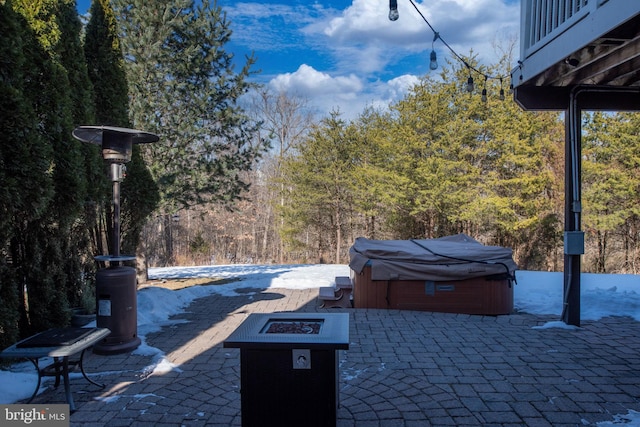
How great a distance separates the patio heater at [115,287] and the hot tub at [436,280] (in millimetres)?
3045

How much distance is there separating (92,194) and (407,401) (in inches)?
171

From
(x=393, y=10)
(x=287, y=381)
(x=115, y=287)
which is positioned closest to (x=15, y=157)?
(x=115, y=287)

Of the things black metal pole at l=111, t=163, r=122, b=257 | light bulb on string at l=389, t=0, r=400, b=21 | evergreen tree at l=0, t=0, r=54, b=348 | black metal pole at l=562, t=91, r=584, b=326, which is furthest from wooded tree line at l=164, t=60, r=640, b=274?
black metal pole at l=562, t=91, r=584, b=326

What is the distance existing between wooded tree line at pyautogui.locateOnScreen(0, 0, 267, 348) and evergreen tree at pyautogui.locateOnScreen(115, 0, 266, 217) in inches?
0.9

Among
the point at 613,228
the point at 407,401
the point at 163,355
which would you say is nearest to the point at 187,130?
the point at 163,355

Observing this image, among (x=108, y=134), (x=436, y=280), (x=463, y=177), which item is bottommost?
(x=436, y=280)

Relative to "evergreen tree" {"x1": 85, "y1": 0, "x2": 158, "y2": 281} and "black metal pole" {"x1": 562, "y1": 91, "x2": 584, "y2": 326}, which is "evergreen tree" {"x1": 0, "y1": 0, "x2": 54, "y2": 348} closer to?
"evergreen tree" {"x1": 85, "y1": 0, "x2": 158, "y2": 281}

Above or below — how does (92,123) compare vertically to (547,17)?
below

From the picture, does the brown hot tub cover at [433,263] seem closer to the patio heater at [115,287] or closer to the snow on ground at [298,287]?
the snow on ground at [298,287]

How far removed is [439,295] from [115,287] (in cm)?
403

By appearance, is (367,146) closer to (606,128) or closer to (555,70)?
(606,128)

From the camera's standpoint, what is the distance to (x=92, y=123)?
5.19 metres

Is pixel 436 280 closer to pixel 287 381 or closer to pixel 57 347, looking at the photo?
pixel 287 381

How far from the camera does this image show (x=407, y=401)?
9.76 feet
